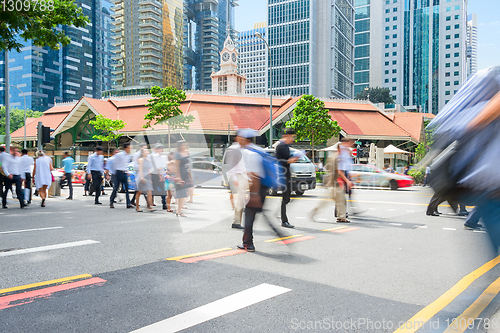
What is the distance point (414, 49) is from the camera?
429ft

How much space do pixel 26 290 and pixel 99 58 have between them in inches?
5768

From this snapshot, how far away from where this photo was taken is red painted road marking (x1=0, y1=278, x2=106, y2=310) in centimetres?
352

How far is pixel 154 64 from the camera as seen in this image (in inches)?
4459

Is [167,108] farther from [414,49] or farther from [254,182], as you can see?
[414,49]

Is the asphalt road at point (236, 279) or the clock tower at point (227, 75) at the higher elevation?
the clock tower at point (227, 75)

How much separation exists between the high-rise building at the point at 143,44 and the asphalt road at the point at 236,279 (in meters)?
111

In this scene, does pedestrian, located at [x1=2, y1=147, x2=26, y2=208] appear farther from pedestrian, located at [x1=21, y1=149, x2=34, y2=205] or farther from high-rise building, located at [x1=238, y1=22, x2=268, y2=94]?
high-rise building, located at [x1=238, y1=22, x2=268, y2=94]

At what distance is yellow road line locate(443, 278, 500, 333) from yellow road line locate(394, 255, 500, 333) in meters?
0.19

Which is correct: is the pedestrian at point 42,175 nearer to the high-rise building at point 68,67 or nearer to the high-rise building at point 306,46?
the high-rise building at point 306,46

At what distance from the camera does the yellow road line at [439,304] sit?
3.07 meters

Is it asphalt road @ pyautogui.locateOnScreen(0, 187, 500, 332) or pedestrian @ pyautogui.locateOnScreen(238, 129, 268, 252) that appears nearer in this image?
asphalt road @ pyautogui.locateOnScreen(0, 187, 500, 332)

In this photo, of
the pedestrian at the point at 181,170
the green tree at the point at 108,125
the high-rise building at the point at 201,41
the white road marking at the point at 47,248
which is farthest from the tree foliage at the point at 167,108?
the high-rise building at the point at 201,41

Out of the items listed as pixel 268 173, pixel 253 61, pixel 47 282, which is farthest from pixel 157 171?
pixel 253 61

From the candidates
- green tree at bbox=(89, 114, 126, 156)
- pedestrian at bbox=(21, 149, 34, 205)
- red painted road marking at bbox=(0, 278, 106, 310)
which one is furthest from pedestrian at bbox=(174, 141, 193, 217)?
green tree at bbox=(89, 114, 126, 156)
